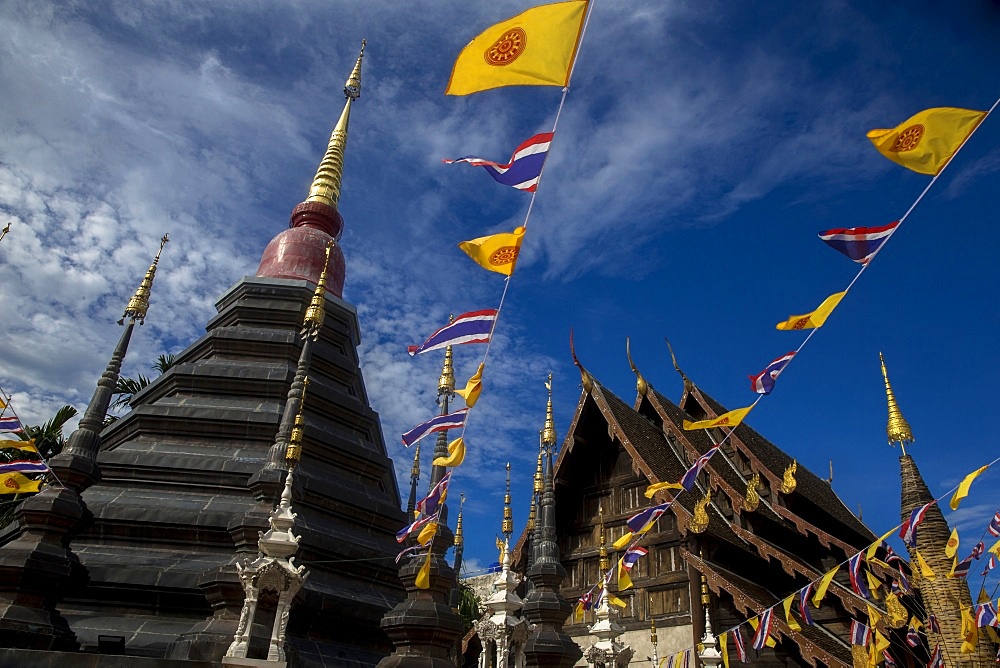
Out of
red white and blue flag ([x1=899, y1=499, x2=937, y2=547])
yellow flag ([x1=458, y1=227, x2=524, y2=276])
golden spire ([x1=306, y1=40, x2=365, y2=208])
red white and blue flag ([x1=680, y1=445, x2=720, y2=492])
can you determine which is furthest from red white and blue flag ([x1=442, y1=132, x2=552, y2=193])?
golden spire ([x1=306, y1=40, x2=365, y2=208])

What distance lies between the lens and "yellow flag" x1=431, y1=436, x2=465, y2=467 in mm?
8375

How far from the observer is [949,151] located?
631 centimetres

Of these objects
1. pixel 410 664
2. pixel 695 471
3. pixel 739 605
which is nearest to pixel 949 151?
pixel 695 471

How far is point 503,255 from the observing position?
7.14 meters

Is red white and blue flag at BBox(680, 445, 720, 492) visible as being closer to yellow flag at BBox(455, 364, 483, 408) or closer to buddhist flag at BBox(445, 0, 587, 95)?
yellow flag at BBox(455, 364, 483, 408)

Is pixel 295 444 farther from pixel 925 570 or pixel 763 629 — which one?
pixel 925 570

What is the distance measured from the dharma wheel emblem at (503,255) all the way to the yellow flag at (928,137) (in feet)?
11.6

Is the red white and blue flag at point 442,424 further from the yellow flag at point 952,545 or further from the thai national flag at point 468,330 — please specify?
the yellow flag at point 952,545

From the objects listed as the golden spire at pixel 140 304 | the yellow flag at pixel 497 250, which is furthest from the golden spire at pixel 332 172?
the yellow flag at pixel 497 250

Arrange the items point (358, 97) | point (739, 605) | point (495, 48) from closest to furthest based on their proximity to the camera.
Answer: point (495, 48)
point (739, 605)
point (358, 97)

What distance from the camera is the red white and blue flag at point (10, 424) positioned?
402 inches

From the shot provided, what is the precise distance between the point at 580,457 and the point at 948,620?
8.40 m

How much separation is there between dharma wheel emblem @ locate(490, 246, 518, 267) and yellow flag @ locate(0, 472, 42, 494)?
306 inches

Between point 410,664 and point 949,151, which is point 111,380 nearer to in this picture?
point 410,664
